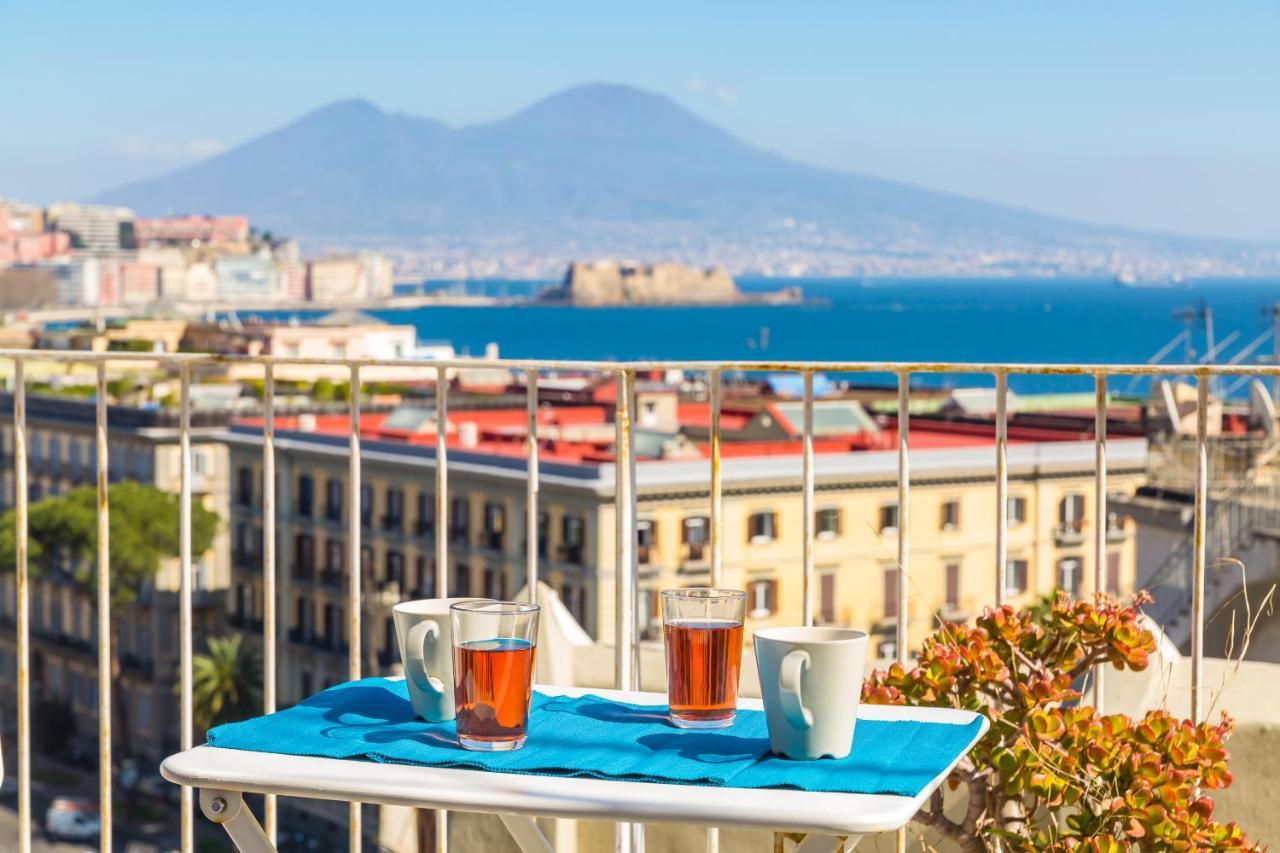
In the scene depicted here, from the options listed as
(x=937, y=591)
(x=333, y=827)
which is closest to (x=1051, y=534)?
(x=937, y=591)

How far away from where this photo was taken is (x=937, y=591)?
117 feet

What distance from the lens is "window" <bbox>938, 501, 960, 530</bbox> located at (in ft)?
115

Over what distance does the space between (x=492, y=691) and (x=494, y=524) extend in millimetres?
33326

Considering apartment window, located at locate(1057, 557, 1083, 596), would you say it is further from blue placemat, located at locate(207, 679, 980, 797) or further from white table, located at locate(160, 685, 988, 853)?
white table, located at locate(160, 685, 988, 853)

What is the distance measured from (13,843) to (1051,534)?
18.4 meters

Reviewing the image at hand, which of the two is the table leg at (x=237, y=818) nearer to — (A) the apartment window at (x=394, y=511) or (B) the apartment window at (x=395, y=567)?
(A) the apartment window at (x=394, y=511)

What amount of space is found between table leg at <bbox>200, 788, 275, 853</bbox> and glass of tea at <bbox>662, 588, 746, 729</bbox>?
0.44 metres

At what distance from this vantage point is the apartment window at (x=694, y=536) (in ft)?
107

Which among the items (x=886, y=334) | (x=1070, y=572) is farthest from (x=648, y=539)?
(x=886, y=334)

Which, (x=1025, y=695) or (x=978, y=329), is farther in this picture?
(x=978, y=329)

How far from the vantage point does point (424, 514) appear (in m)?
35.8

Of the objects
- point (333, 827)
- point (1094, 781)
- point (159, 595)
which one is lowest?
point (333, 827)

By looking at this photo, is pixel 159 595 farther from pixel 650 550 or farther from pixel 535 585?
pixel 535 585

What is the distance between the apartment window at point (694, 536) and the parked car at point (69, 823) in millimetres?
10172
